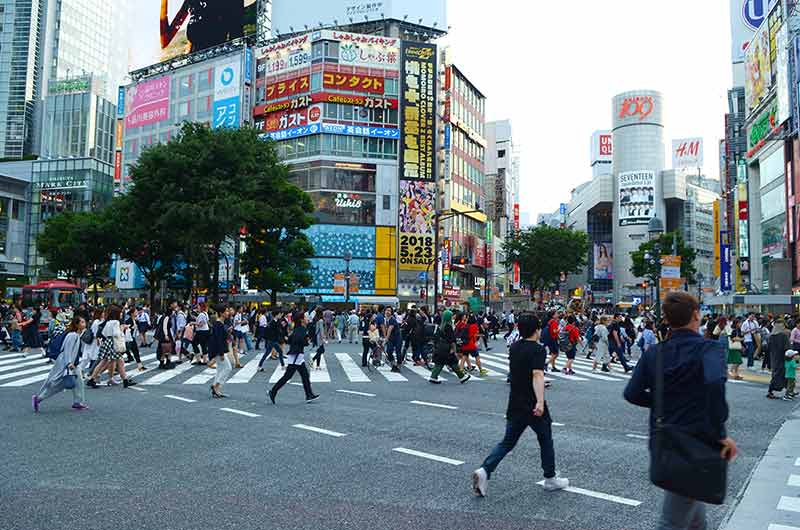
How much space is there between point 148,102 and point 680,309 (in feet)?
259

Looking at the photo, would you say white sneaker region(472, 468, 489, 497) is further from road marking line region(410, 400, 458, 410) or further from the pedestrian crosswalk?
the pedestrian crosswalk

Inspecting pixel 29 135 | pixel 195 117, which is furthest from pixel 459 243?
pixel 29 135

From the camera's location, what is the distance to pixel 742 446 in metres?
9.03

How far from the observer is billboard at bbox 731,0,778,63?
2879 inches

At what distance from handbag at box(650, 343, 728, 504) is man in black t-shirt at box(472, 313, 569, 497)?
7.82ft

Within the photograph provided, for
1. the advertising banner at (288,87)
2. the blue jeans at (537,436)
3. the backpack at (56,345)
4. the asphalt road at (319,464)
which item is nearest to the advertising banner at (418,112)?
the advertising banner at (288,87)

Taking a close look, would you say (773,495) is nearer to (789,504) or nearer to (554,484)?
(789,504)

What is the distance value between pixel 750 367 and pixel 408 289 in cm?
4030

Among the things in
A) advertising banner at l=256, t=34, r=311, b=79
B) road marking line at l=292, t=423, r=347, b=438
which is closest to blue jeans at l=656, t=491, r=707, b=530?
road marking line at l=292, t=423, r=347, b=438

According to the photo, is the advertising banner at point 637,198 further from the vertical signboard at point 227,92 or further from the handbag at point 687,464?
the handbag at point 687,464

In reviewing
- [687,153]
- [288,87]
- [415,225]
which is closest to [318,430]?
[415,225]

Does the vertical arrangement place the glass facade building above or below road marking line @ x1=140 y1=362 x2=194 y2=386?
above

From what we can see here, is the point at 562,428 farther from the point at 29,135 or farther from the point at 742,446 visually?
the point at 29,135

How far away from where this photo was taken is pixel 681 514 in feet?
12.6
